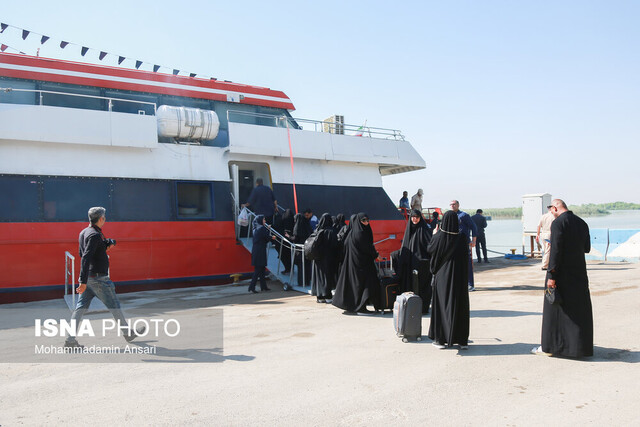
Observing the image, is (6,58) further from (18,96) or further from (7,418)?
(7,418)

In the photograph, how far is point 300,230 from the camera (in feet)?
29.6

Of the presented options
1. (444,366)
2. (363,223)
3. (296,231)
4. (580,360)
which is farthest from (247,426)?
(296,231)

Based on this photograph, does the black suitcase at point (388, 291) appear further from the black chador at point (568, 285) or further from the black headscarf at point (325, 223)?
the black chador at point (568, 285)

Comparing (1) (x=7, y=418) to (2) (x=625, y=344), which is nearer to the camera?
(1) (x=7, y=418)

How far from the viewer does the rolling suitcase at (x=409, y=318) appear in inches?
193

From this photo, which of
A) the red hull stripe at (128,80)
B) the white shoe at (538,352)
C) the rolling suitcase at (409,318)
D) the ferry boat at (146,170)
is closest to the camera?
the white shoe at (538,352)

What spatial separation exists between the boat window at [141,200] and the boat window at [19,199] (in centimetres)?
125

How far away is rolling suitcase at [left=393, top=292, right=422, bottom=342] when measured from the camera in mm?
4895

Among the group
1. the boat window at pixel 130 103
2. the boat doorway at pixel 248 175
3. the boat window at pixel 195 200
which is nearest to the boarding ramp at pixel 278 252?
the boat window at pixel 195 200

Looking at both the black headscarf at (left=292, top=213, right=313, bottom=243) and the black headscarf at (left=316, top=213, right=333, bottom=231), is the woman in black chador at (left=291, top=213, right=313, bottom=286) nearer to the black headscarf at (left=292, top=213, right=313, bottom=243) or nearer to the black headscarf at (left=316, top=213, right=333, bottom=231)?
the black headscarf at (left=292, top=213, right=313, bottom=243)

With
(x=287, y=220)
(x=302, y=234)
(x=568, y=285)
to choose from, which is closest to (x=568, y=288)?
(x=568, y=285)

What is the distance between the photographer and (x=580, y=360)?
4.23 metres

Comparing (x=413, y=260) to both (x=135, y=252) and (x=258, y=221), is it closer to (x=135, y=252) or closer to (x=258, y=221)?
(x=258, y=221)

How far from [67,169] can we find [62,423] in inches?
265
